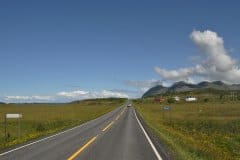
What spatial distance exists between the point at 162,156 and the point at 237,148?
1018cm

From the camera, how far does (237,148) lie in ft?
77.9

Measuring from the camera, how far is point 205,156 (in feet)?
55.3

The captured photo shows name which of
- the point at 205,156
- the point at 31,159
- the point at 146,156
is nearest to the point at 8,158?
the point at 31,159

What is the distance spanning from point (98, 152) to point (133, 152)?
1541mm

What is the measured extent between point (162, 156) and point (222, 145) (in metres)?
10.8

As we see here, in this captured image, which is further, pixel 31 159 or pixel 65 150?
pixel 65 150

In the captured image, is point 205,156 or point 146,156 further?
point 205,156

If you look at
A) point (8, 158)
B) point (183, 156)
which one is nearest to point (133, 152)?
point (183, 156)

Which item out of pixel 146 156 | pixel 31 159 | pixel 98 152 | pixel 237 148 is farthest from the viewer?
pixel 237 148

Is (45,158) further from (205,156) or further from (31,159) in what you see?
(205,156)

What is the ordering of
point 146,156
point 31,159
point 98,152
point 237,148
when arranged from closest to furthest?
point 31,159, point 146,156, point 98,152, point 237,148

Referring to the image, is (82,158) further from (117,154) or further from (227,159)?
(227,159)

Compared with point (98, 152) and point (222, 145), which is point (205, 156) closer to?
point (98, 152)

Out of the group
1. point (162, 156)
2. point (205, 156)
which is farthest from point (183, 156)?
point (205, 156)
